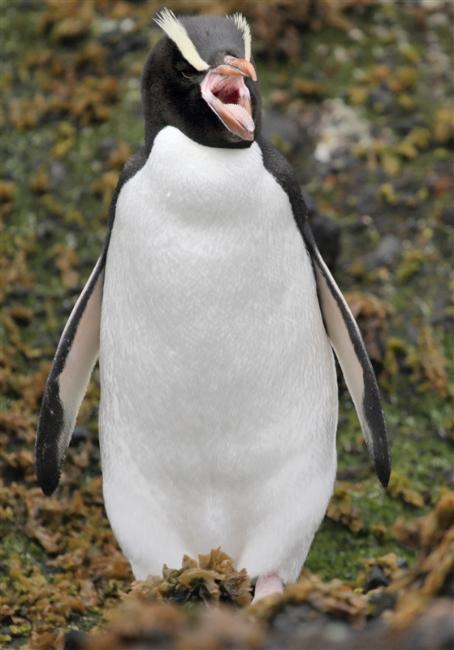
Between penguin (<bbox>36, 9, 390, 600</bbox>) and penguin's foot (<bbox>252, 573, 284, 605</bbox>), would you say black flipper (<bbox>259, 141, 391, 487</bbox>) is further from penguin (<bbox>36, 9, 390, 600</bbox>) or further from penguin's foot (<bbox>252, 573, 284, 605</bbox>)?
penguin's foot (<bbox>252, 573, 284, 605</bbox>)

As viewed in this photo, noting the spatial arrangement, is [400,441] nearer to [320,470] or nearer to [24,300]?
[320,470]

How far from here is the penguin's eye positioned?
4098mm

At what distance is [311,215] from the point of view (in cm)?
593

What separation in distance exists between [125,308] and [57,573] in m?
1.26

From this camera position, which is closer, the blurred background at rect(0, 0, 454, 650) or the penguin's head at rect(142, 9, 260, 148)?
the penguin's head at rect(142, 9, 260, 148)

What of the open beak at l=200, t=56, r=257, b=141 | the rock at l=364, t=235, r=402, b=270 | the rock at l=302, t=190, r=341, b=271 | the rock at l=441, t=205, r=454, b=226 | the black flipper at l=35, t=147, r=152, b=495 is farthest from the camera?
the rock at l=441, t=205, r=454, b=226

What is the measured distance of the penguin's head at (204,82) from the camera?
4.00 m

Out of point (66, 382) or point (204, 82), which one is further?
point (66, 382)

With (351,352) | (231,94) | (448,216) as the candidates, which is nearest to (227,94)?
(231,94)

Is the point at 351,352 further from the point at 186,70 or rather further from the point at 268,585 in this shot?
the point at 186,70

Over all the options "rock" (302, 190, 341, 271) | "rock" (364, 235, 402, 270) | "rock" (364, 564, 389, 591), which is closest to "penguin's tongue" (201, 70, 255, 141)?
"rock" (364, 564, 389, 591)

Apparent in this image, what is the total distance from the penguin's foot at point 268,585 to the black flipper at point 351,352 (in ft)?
1.81

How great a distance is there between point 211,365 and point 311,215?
1953 millimetres

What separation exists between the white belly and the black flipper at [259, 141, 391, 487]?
0.27 feet
